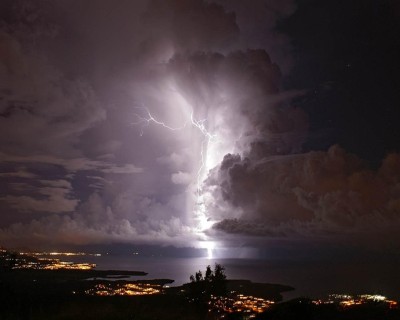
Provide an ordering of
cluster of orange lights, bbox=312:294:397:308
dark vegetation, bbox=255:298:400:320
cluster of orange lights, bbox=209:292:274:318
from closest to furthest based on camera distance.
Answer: dark vegetation, bbox=255:298:400:320
cluster of orange lights, bbox=209:292:274:318
cluster of orange lights, bbox=312:294:397:308

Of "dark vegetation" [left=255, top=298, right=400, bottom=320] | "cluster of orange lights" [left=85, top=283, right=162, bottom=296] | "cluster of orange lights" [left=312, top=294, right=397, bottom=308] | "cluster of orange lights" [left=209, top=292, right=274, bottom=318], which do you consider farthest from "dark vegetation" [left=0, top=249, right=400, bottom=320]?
"cluster of orange lights" [left=85, top=283, right=162, bottom=296]

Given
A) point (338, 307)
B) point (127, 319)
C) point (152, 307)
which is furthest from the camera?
point (152, 307)

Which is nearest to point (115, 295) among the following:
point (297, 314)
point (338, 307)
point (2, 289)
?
point (2, 289)

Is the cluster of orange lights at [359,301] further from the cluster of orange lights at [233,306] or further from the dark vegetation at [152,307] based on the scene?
the cluster of orange lights at [233,306]

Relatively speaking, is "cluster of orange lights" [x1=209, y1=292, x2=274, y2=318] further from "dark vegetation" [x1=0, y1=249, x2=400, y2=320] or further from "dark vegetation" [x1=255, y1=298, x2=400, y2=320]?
"dark vegetation" [x1=255, y1=298, x2=400, y2=320]

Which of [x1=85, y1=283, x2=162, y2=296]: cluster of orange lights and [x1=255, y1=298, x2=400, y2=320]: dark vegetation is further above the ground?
[x1=85, y1=283, x2=162, y2=296]: cluster of orange lights

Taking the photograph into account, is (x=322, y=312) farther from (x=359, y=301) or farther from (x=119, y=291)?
(x=119, y=291)

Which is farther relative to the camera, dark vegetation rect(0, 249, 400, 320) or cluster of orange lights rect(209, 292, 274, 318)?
cluster of orange lights rect(209, 292, 274, 318)

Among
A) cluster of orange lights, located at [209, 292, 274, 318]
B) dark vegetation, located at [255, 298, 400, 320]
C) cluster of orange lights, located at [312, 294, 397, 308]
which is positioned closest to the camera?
dark vegetation, located at [255, 298, 400, 320]

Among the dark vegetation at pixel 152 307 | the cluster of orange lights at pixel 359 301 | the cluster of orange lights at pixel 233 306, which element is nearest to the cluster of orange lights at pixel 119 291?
the dark vegetation at pixel 152 307

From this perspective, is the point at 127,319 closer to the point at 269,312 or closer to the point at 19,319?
the point at 19,319

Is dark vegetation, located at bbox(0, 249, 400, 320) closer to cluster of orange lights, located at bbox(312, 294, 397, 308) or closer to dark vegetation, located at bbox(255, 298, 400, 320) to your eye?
dark vegetation, located at bbox(255, 298, 400, 320)
